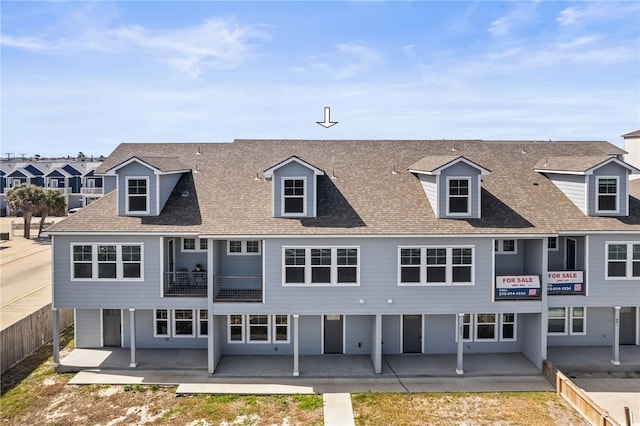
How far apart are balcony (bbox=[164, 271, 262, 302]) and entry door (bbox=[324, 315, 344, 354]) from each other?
3403 mm

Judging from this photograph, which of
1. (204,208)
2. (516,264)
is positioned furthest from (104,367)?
(516,264)

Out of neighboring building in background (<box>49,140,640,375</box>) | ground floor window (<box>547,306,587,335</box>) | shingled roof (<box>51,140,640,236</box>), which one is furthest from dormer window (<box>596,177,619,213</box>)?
ground floor window (<box>547,306,587,335</box>)

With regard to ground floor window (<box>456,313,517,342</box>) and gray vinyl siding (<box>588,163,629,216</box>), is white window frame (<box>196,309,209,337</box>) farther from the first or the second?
gray vinyl siding (<box>588,163,629,216</box>)

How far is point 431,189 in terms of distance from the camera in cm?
1973

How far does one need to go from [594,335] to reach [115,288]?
20.6m

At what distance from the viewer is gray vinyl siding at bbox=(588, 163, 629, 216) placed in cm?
1925

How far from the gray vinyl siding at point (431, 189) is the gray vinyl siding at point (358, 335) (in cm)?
551

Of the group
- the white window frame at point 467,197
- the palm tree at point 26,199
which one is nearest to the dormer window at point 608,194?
the white window frame at point 467,197

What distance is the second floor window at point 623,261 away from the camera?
18719mm

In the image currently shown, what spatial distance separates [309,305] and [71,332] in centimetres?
1277

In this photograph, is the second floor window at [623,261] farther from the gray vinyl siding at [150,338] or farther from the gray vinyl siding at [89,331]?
the gray vinyl siding at [89,331]

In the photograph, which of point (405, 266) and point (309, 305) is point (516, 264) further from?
point (309, 305)

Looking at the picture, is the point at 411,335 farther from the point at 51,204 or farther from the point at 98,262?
the point at 51,204

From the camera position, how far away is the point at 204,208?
19.8 m
